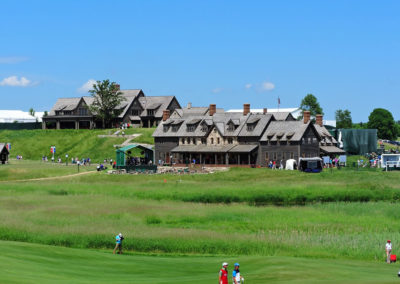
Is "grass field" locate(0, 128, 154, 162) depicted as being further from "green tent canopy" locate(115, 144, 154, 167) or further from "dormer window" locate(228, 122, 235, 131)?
"dormer window" locate(228, 122, 235, 131)

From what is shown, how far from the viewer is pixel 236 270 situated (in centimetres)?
2794

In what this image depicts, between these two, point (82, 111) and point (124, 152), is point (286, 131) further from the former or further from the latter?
point (82, 111)

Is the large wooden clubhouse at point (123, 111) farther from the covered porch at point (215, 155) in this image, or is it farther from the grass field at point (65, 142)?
the covered porch at point (215, 155)

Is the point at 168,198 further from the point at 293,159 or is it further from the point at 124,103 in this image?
the point at 124,103

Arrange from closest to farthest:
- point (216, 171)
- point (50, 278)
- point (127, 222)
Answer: point (50, 278), point (127, 222), point (216, 171)

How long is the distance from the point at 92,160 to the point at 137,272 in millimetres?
90046

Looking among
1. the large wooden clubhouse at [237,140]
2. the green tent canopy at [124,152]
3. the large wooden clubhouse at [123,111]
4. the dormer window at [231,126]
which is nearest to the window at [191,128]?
the large wooden clubhouse at [237,140]

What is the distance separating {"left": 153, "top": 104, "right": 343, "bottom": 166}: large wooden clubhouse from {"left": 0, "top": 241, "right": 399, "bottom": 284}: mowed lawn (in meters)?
64.4

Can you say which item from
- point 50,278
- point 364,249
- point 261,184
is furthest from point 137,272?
point 261,184

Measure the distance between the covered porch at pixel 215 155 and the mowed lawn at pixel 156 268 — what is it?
65.5 meters

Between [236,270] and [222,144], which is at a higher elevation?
[222,144]

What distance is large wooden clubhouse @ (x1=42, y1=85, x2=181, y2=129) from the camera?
499 feet

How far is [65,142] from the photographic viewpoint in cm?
14038

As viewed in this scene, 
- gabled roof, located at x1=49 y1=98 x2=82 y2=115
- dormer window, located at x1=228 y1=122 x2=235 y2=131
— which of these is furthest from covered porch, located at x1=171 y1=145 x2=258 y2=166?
gabled roof, located at x1=49 y1=98 x2=82 y2=115
